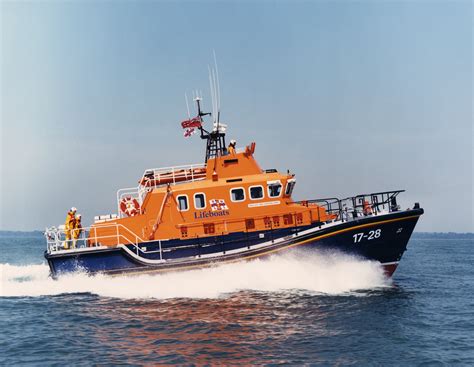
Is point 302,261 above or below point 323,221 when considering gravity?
below

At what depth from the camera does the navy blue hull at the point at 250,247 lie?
1298 cm

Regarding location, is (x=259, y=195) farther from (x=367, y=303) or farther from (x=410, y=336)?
(x=410, y=336)

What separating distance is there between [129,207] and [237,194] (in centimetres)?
374

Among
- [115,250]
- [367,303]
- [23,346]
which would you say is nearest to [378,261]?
[367,303]

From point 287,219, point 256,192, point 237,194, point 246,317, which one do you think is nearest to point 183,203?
point 237,194

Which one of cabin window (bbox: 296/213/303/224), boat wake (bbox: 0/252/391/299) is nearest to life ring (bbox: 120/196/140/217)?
boat wake (bbox: 0/252/391/299)

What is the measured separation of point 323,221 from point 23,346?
905 centimetres

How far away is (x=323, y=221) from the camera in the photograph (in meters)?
13.8

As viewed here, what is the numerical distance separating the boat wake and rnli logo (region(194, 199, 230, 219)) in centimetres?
169

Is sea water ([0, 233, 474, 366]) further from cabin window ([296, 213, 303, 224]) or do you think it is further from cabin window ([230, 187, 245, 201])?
cabin window ([230, 187, 245, 201])

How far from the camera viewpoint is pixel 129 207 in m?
14.4

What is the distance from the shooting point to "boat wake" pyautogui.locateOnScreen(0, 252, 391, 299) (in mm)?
12891

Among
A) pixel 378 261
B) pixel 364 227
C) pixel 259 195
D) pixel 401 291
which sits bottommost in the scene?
pixel 401 291

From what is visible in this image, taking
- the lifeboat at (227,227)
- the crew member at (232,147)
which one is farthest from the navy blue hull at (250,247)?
the crew member at (232,147)
